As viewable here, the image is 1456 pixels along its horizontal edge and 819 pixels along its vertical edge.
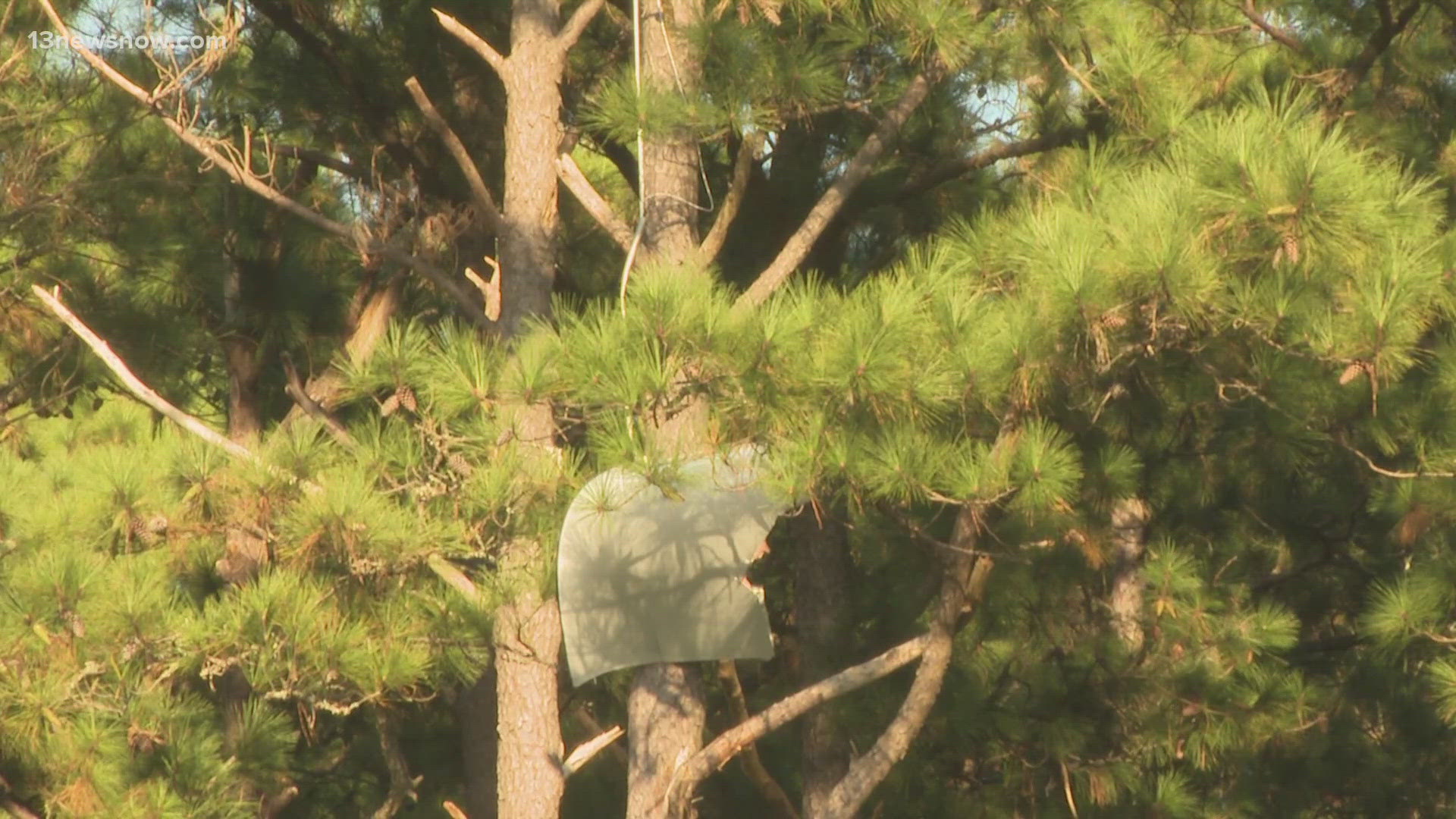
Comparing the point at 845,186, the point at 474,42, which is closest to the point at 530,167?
the point at 474,42

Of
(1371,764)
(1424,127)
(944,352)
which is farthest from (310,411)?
(1371,764)

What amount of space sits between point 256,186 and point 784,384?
4.90ft

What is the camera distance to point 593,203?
3.91 meters

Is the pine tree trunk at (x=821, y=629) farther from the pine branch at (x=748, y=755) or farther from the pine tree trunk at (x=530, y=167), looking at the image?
the pine tree trunk at (x=530, y=167)

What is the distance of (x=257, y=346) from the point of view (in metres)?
5.30

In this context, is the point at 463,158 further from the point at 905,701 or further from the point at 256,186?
the point at 905,701

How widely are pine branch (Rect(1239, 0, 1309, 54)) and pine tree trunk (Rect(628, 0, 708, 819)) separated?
3.73 ft

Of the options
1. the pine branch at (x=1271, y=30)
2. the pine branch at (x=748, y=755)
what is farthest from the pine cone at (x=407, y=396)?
the pine branch at (x=1271, y=30)

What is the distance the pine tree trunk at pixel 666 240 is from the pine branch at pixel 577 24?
30 cm

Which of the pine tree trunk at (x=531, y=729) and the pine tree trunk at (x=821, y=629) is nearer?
the pine tree trunk at (x=531, y=729)

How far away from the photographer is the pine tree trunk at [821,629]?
187 inches

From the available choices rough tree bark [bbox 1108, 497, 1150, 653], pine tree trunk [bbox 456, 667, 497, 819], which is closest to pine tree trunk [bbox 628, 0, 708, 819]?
rough tree bark [bbox 1108, 497, 1150, 653]

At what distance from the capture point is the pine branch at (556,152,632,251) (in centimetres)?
386

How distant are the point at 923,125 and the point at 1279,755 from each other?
75.7 inches
